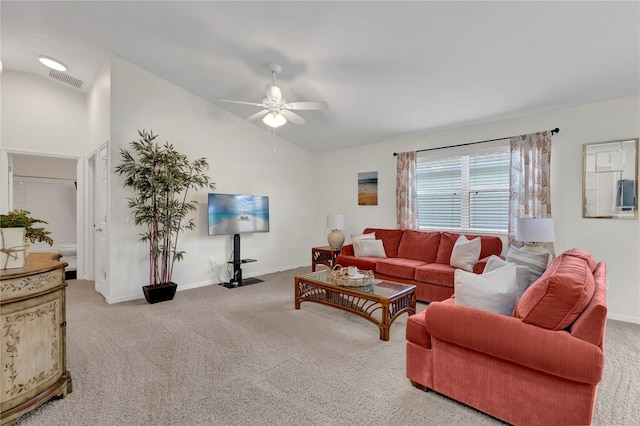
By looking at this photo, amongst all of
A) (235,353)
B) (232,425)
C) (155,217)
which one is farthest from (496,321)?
(155,217)

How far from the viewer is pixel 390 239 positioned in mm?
4902

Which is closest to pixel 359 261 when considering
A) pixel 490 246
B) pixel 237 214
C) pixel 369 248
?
pixel 369 248

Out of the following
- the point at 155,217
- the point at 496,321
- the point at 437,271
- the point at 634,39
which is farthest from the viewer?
the point at 155,217

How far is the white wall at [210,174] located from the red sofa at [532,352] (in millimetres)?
3890

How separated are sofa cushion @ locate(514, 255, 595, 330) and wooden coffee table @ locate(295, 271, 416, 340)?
1307 mm

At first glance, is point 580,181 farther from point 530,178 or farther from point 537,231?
point 537,231

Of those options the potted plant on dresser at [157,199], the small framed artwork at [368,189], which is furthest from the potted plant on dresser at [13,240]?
the small framed artwork at [368,189]

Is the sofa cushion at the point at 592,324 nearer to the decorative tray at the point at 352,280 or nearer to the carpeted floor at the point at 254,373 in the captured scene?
the carpeted floor at the point at 254,373

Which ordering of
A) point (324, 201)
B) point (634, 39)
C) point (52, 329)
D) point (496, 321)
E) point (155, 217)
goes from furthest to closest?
point (324, 201), point (155, 217), point (634, 39), point (52, 329), point (496, 321)

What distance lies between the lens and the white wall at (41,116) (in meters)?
4.42

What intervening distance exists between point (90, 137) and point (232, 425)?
509cm

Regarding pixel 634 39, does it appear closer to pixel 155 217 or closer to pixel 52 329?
pixel 52 329

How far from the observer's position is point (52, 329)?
1.90 m

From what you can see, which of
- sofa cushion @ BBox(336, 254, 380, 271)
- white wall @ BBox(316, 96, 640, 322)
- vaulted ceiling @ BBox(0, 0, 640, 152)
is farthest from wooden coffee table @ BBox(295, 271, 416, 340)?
vaulted ceiling @ BBox(0, 0, 640, 152)
